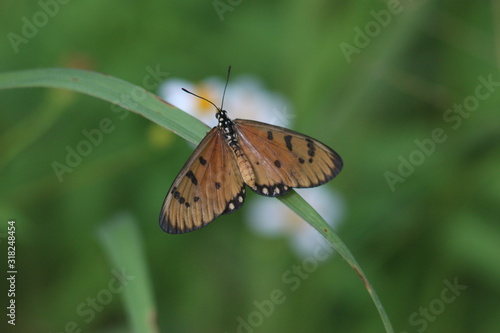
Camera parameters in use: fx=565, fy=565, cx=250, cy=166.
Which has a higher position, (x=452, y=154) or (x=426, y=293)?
(x=452, y=154)

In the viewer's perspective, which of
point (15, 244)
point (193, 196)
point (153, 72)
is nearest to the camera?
point (193, 196)

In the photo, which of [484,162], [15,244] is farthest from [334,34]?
[15,244]

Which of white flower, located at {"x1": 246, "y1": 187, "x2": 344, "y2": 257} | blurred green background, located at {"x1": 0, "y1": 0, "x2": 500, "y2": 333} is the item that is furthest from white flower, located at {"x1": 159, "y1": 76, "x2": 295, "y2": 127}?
white flower, located at {"x1": 246, "y1": 187, "x2": 344, "y2": 257}

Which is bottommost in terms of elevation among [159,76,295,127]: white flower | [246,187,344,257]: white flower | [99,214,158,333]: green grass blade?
[99,214,158,333]: green grass blade

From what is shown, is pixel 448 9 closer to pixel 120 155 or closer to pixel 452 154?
pixel 452 154

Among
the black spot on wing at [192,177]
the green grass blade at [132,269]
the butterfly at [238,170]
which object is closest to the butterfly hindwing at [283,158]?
the butterfly at [238,170]

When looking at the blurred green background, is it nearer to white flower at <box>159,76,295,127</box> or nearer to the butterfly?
white flower at <box>159,76,295,127</box>

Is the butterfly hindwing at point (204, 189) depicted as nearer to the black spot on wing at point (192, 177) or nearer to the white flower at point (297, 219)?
the black spot on wing at point (192, 177)
